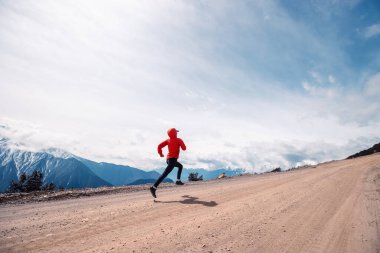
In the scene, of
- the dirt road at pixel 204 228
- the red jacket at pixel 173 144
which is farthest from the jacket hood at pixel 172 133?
the dirt road at pixel 204 228

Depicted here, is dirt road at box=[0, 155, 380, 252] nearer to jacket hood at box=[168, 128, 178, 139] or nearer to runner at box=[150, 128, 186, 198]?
runner at box=[150, 128, 186, 198]

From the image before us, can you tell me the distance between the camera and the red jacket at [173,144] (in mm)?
10305

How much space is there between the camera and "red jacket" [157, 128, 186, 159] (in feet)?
33.8

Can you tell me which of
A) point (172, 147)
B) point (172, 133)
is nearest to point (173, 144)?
point (172, 147)

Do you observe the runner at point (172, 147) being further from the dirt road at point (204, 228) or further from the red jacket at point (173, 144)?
the dirt road at point (204, 228)

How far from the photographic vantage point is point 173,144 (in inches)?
407

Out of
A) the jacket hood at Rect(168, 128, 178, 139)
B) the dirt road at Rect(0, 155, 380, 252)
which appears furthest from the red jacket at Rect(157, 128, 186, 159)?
the dirt road at Rect(0, 155, 380, 252)

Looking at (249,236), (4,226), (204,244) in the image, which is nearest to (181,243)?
(204,244)

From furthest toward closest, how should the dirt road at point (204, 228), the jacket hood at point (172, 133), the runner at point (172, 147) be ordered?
1. the jacket hood at point (172, 133)
2. the runner at point (172, 147)
3. the dirt road at point (204, 228)

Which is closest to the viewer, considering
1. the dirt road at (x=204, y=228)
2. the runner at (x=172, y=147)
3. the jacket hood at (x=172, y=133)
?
the dirt road at (x=204, y=228)

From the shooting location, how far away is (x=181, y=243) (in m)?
4.42

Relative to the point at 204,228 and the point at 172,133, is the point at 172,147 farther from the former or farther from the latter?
the point at 204,228

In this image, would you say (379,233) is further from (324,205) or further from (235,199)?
(235,199)

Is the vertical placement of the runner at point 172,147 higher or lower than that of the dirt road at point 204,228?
higher
